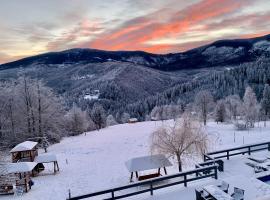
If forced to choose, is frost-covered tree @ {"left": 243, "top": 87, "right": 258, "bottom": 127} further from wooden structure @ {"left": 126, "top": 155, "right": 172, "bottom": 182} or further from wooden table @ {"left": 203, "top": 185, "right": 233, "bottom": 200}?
wooden table @ {"left": 203, "top": 185, "right": 233, "bottom": 200}

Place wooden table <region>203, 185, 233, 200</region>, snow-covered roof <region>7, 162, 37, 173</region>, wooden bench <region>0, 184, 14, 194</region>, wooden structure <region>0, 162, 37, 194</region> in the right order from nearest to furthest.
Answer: wooden table <region>203, 185, 233, 200</region>, wooden bench <region>0, 184, 14, 194</region>, wooden structure <region>0, 162, 37, 194</region>, snow-covered roof <region>7, 162, 37, 173</region>

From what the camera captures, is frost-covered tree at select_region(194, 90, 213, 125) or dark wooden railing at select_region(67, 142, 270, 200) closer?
dark wooden railing at select_region(67, 142, 270, 200)

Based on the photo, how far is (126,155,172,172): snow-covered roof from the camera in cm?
2608

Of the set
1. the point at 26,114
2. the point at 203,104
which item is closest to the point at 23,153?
the point at 26,114

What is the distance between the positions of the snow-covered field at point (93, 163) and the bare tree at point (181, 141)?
3746mm

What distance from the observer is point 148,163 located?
86.7ft

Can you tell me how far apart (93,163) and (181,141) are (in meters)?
14.0

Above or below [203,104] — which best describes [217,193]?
above

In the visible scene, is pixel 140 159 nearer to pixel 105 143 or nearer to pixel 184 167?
pixel 184 167

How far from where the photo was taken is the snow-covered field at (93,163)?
25.9 meters

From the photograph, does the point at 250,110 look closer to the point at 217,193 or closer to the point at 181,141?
the point at 181,141

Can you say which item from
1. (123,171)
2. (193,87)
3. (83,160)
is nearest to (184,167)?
(123,171)

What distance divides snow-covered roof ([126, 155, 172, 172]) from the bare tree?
4.85ft

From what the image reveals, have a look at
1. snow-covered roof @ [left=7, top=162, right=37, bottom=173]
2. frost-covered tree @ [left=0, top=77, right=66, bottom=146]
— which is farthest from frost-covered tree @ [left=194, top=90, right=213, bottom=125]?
snow-covered roof @ [left=7, top=162, right=37, bottom=173]
